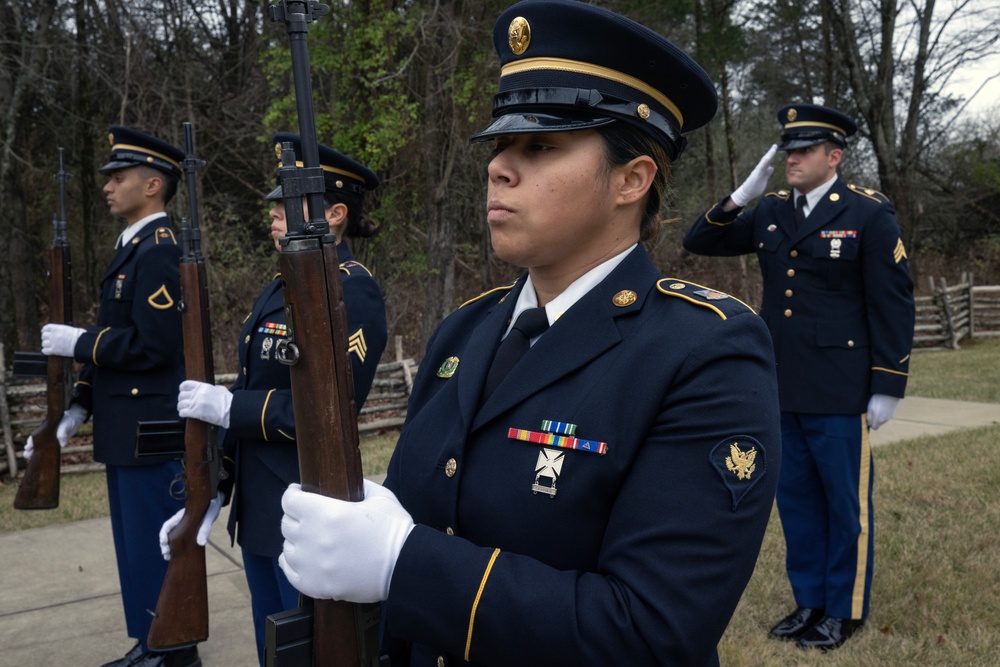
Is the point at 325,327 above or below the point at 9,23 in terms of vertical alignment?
below

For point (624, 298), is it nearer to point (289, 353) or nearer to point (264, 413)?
point (289, 353)

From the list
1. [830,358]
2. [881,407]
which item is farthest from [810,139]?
[881,407]

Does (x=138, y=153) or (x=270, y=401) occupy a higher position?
(x=138, y=153)

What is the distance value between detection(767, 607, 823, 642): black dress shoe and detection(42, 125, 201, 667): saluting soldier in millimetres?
2701

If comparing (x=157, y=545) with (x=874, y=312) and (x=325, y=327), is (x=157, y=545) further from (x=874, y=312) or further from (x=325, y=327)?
(x=874, y=312)

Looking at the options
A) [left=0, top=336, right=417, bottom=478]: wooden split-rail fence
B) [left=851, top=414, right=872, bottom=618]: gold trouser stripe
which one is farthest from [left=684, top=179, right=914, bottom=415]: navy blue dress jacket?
[left=0, top=336, right=417, bottom=478]: wooden split-rail fence

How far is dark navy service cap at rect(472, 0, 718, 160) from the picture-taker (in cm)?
166

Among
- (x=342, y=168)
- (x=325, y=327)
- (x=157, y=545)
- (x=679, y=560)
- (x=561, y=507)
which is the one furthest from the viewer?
(x=157, y=545)

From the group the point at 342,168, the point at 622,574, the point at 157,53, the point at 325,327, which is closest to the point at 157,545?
the point at 342,168

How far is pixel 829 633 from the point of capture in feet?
13.9

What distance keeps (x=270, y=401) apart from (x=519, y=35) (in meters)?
1.87

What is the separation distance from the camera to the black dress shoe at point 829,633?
421cm

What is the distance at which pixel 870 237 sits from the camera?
14.3 feet

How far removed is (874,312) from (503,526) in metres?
3.27
